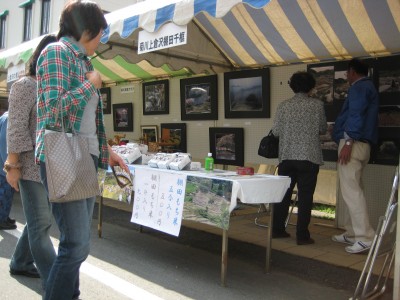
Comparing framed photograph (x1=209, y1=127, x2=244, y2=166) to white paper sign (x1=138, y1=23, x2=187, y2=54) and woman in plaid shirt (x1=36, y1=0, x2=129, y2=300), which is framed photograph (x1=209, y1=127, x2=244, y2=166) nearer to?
white paper sign (x1=138, y1=23, x2=187, y2=54)

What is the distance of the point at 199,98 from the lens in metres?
6.92

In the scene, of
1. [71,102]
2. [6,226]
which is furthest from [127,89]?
[71,102]

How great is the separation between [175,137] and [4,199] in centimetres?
299

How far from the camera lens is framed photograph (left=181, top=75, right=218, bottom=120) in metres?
6.70

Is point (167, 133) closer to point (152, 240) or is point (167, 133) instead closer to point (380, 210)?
point (152, 240)

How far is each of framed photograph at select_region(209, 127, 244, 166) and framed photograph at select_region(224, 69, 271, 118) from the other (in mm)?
257

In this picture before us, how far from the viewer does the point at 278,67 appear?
233 inches

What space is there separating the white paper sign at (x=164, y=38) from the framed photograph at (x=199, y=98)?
232cm

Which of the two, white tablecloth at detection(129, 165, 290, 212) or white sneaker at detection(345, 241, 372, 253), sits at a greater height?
white tablecloth at detection(129, 165, 290, 212)

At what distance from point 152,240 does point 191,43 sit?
2942 millimetres

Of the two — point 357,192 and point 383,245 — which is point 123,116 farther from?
point 383,245

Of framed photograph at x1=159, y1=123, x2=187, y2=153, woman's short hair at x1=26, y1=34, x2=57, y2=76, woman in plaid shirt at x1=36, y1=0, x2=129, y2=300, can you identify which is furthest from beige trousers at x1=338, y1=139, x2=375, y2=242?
framed photograph at x1=159, y1=123, x2=187, y2=153

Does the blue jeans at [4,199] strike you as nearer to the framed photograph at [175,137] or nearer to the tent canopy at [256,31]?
the tent canopy at [256,31]

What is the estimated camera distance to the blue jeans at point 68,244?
2.19m
